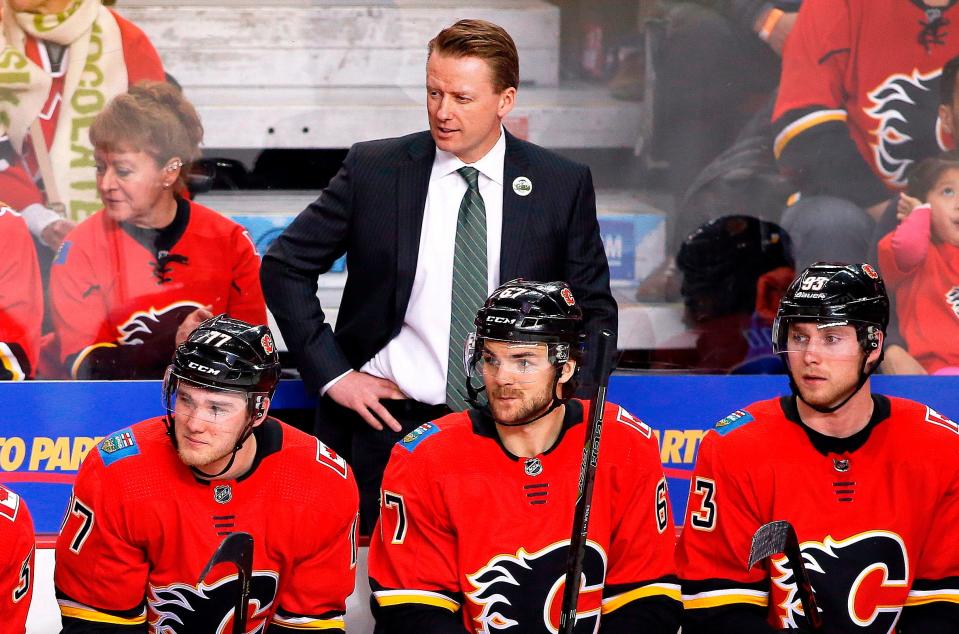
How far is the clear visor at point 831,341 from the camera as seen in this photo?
277 centimetres

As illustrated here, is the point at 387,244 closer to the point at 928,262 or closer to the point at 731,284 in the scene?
the point at 731,284

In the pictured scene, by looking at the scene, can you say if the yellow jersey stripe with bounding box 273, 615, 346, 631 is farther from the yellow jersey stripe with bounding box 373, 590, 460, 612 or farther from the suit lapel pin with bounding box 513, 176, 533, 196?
the suit lapel pin with bounding box 513, 176, 533, 196

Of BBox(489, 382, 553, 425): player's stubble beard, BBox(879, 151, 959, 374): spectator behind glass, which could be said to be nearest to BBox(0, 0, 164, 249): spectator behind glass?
BBox(489, 382, 553, 425): player's stubble beard

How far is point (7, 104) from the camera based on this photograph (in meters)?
4.10

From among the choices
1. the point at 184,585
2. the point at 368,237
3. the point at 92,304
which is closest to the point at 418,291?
the point at 368,237

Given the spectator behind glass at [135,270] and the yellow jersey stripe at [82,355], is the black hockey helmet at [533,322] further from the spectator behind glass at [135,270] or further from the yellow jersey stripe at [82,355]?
the yellow jersey stripe at [82,355]

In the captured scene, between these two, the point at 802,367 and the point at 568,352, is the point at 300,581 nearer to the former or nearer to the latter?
the point at 568,352

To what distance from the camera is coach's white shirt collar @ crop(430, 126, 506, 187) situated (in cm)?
321

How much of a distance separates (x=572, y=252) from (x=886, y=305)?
0.74 metres

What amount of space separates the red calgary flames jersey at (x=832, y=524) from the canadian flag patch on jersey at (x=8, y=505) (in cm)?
128

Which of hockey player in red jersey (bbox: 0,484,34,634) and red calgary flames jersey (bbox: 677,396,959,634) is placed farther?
red calgary flames jersey (bbox: 677,396,959,634)

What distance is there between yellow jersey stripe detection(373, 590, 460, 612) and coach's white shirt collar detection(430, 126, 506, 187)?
104 centimetres

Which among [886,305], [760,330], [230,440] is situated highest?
[886,305]

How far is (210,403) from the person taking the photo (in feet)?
8.70
